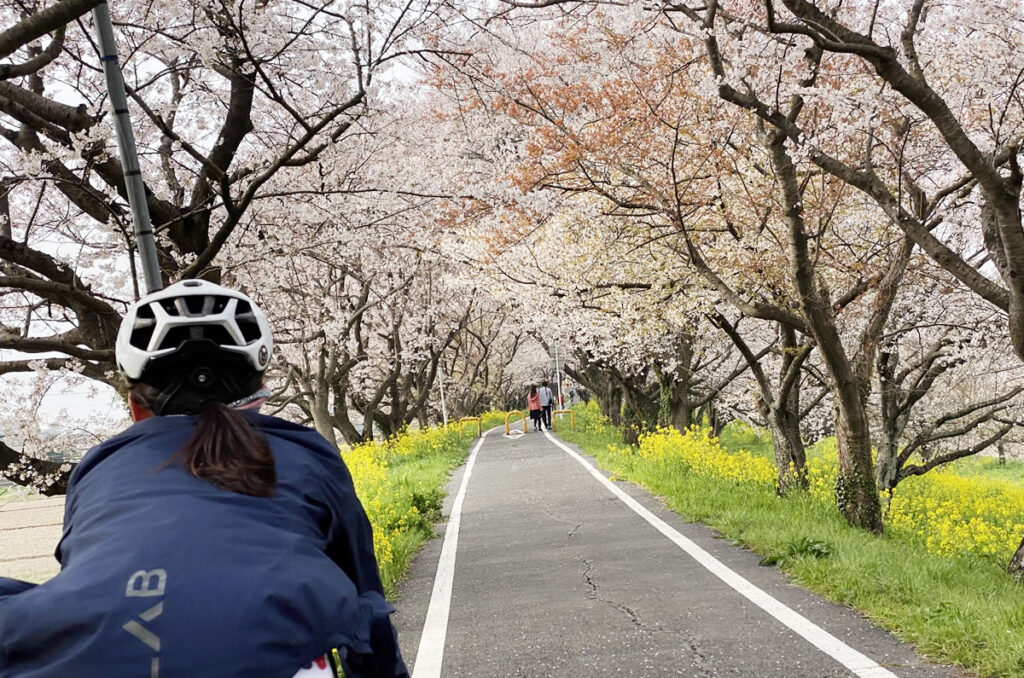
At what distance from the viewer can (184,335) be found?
198 cm

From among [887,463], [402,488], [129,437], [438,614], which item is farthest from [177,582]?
[887,463]

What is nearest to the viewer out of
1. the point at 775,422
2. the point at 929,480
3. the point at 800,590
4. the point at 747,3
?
the point at 800,590

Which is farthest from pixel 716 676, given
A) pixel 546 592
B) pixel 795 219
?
pixel 795 219

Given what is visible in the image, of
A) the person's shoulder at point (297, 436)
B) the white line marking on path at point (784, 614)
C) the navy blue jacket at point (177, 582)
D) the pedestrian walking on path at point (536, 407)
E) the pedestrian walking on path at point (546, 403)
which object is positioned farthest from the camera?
the pedestrian walking on path at point (546, 403)

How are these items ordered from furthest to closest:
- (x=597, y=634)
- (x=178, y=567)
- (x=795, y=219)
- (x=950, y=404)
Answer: (x=950, y=404), (x=795, y=219), (x=597, y=634), (x=178, y=567)

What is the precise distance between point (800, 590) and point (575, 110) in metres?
7.85

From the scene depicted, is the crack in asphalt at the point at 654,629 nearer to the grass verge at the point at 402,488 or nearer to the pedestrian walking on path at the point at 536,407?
the grass verge at the point at 402,488

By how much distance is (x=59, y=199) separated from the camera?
1048 centimetres

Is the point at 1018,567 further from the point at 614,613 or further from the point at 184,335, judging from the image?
the point at 184,335

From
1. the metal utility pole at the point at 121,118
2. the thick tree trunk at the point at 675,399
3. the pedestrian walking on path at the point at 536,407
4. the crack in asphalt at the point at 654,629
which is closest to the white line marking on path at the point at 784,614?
the crack in asphalt at the point at 654,629

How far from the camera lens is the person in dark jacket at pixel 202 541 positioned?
141 cm

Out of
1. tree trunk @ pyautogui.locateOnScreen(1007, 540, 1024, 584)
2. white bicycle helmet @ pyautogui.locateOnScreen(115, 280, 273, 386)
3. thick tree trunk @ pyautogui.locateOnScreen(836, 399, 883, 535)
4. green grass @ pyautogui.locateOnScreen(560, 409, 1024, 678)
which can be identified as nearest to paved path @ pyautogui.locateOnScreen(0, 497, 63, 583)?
green grass @ pyautogui.locateOnScreen(560, 409, 1024, 678)

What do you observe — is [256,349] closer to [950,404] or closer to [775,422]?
[775,422]

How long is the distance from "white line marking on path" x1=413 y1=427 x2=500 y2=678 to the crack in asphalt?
1227 millimetres
